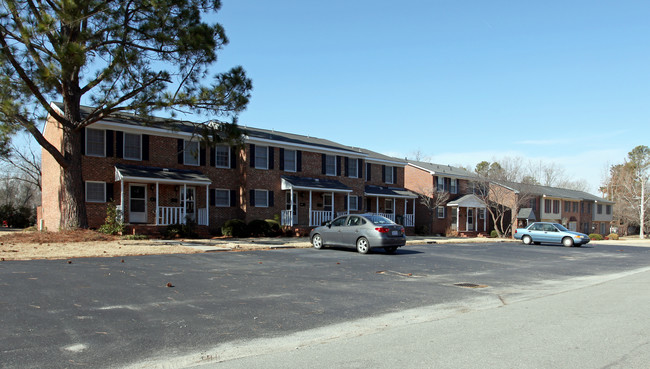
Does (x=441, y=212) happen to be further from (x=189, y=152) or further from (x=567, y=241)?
(x=189, y=152)

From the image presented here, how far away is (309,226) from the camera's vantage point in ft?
97.1

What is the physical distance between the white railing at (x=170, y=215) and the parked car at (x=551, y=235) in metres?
21.1

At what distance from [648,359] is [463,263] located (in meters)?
11.1

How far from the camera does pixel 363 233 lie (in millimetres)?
17859

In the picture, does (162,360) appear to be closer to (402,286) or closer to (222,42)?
(402,286)

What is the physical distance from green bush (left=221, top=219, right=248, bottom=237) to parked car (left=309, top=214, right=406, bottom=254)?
7315 millimetres

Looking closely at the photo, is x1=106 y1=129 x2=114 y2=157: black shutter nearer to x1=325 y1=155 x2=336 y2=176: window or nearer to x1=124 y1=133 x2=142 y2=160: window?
x1=124 y1=133 x2=142 y2=160: window

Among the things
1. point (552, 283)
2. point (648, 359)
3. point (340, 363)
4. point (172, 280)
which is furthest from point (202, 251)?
point (648, 359)

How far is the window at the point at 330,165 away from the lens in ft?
108

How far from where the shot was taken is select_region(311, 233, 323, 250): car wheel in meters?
19.5

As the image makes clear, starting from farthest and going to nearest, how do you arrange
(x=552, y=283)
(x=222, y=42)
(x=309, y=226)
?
(x=309, y=226) < (x=222, y=42) < (x=552, y=283)

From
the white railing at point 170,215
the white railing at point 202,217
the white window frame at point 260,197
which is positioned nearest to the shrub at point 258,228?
the white window frame at point 260,197

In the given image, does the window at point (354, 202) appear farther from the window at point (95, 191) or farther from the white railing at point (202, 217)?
the window at point (95, 191)

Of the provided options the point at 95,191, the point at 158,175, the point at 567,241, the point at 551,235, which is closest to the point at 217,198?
the point at 158,175
